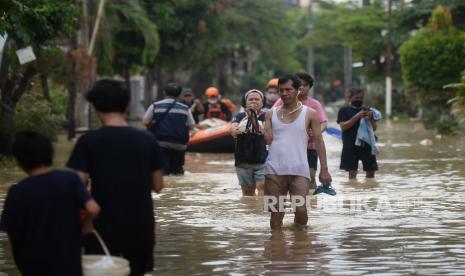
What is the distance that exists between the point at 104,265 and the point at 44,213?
1.41 feet

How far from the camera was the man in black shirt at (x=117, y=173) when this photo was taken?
23.8 feet

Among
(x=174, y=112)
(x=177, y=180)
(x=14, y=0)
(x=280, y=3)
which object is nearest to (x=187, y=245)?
(x=14, y=0)

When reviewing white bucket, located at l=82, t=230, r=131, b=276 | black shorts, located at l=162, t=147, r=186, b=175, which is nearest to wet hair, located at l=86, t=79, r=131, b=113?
white bucket, located at l=82, t=230, r=131, b=276

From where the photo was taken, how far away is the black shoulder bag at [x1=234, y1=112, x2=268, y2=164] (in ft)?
48.3

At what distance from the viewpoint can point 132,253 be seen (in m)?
7.36

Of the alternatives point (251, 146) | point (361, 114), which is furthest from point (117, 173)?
point (361, 114)

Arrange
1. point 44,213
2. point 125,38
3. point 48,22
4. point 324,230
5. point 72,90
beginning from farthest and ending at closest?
point 125,38
point 72,90
point 48,22
point 324,230
point 44,213

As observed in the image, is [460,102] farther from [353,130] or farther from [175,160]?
[175,160]

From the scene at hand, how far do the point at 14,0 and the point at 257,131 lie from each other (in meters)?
3.73

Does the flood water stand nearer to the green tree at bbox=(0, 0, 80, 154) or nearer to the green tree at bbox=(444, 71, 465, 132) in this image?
the green tree at bbox=(0, 0, 80, 154)

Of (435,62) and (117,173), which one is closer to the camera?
(117,173)

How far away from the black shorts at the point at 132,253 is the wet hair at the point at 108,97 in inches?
30.1

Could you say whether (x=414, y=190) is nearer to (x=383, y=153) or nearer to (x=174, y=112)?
(x=174, y=112)

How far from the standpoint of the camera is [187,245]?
11641 mm
